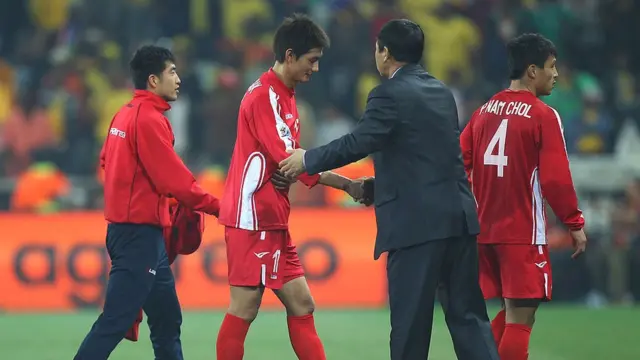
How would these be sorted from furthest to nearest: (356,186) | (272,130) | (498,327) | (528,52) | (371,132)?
(498,327)
(528,52)
(356,186)
(272,130)
(371,132)

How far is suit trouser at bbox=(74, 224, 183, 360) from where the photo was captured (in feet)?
24.0

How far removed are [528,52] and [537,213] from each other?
102cm

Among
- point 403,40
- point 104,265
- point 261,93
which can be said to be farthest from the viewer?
point 104,265

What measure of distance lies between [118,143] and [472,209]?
2.21m

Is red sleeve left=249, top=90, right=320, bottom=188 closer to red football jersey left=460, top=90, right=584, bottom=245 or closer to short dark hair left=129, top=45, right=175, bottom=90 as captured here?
short dark hair left=129, top=45, right=175, bottom=90

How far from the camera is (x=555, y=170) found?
7559 millimetres

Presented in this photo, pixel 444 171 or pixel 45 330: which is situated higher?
pixel 444 171

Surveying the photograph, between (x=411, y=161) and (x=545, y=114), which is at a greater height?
(x=545, y=114)

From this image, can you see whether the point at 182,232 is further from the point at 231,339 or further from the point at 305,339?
the point at 305,339

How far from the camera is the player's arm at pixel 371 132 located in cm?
682

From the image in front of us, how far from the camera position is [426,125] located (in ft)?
22.6

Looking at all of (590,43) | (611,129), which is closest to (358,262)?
(611,129)

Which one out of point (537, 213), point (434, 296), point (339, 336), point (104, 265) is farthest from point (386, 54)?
point (104, 265)

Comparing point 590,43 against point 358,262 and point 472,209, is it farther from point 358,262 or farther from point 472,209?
point 472,209
